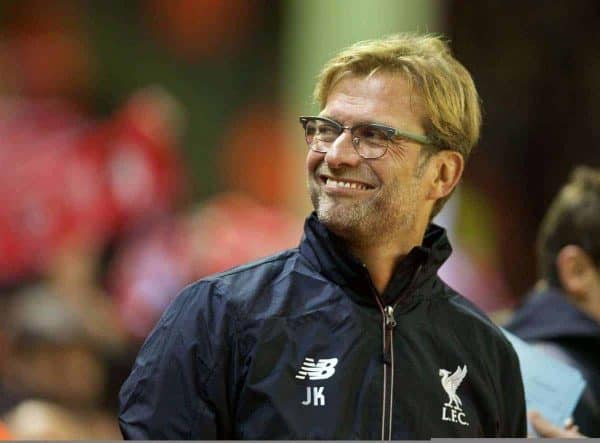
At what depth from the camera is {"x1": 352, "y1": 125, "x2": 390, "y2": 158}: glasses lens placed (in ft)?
7.37

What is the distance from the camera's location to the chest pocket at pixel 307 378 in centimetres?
206

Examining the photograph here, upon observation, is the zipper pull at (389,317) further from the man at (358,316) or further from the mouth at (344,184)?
the mouth at (344,184)

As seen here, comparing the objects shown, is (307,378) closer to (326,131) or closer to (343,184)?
(343,184)

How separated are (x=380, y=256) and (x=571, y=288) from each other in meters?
1.12

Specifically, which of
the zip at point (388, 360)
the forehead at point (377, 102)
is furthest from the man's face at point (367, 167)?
the zip at point (388, 360)

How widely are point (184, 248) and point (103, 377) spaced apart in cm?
70

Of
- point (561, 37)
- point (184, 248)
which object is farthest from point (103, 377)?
point (561, 37)

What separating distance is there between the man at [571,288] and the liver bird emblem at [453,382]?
0.82 meters

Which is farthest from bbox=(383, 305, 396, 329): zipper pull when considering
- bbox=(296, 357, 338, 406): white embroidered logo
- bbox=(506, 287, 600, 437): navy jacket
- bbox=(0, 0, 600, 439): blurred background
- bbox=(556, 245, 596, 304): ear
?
bbox=(0, 0, 600, 439): blurred background

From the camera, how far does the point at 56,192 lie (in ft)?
17.0

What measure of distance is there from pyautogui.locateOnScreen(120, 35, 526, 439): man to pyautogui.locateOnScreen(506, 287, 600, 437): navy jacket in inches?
27.4

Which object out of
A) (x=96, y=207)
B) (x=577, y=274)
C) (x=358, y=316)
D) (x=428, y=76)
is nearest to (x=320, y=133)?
(x=428, y=76)

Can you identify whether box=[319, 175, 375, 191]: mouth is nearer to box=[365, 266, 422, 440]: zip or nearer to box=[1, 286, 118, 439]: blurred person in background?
box=[365, 266, 422, 440]: zip

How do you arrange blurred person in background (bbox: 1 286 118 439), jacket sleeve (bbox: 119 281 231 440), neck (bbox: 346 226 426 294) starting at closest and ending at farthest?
1. jacket sleeve (bbox: 119 281 231 440)
2. neck (bbox: 346 226 426 294)
3. blurred person in background (bbox: 1 286 118 439)
